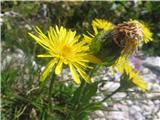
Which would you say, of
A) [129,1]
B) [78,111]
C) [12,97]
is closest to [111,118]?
[12,97]

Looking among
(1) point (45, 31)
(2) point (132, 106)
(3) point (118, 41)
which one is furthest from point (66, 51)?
(1) point (45, 31)

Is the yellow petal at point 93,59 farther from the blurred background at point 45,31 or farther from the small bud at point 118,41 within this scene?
the blurred background at point 45,31

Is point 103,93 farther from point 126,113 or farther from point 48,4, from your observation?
point 48,4

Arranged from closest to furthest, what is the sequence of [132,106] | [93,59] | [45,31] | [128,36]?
[128,36], [93,59], [132,106], [45,31]

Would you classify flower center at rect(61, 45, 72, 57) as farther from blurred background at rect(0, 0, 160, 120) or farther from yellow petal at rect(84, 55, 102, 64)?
blurred background at rect(0, 0, 160, 120)

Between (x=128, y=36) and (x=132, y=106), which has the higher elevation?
(x=128, y=36)

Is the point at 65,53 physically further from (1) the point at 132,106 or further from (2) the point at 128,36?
(1) the point at 132,106

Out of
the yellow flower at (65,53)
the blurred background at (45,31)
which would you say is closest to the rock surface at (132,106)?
the blurred background at (45,31)
